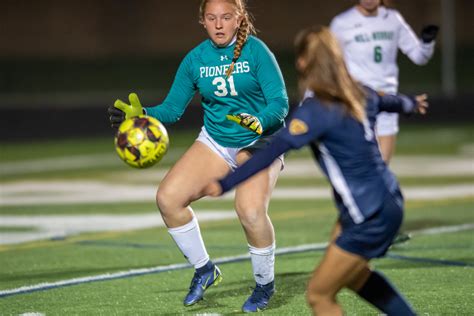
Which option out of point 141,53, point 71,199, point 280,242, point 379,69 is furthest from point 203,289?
point 141,53

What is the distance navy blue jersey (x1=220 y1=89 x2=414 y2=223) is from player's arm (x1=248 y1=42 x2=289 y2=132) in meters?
1.42

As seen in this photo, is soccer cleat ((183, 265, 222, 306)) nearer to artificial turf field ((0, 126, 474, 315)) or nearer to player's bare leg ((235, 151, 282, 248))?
artificial turf field ((0, 126, 474, 315))

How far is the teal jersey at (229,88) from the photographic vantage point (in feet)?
23.7

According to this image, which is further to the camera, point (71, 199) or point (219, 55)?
point (71, 199)

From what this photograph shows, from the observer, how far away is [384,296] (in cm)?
577

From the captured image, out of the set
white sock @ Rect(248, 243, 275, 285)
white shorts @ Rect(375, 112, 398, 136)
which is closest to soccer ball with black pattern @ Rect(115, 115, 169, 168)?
white sock @ Rect(248, 243, 275, 285)

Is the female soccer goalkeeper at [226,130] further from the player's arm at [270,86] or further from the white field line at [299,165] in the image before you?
the white field line at [299,165]

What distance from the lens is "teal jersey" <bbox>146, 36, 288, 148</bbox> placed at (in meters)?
7.22

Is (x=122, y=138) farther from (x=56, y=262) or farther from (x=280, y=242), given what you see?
(x=280, y=242)

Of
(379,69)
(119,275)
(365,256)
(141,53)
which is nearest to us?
(365,256)

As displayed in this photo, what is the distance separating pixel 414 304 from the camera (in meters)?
7.23

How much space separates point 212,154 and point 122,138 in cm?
97

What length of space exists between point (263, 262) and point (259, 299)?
244mm

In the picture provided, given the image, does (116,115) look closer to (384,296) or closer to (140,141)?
(140,141)
